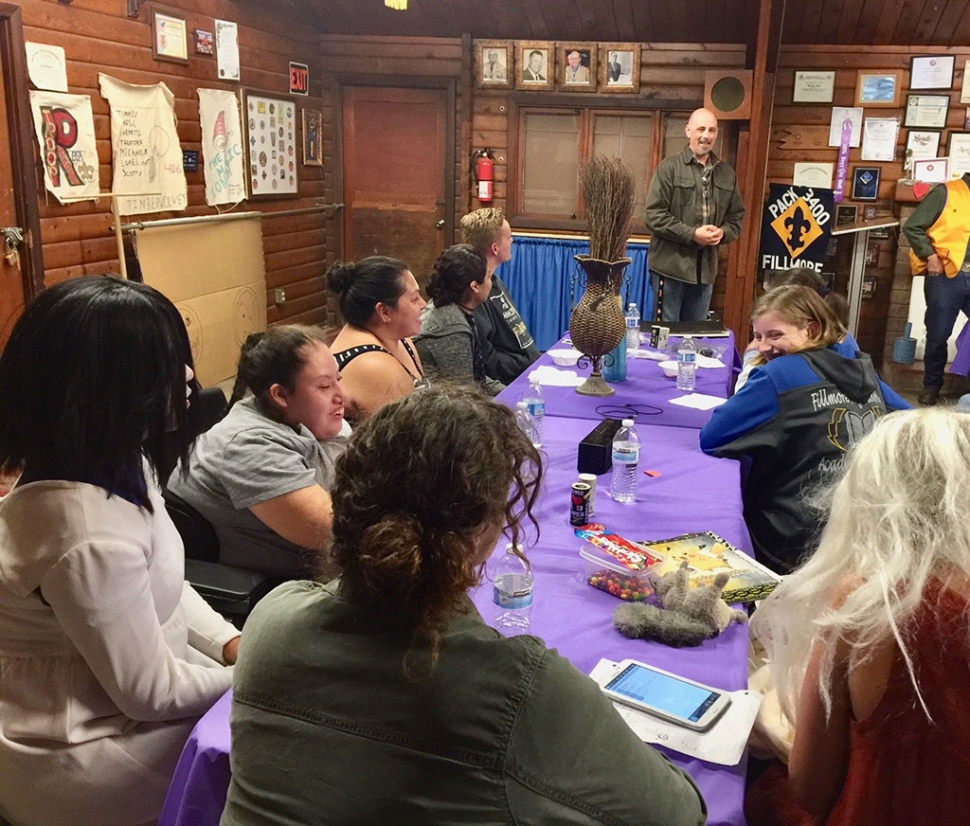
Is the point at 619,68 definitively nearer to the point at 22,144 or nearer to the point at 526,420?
the point at 22,144

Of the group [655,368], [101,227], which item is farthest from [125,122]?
[655,368]

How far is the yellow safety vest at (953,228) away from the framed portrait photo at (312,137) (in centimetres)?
424

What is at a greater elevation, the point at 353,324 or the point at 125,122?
the point at 125,122

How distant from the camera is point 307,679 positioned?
95 centimetres

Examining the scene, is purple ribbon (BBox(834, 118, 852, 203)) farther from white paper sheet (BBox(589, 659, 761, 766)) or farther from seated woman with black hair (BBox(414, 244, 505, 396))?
white paper sheet (BBox(589, 659, 761, 766))

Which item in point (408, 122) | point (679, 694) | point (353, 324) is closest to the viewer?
point (679, 694)

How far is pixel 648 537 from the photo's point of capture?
77.3 inches

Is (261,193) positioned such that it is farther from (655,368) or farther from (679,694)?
(679,694)

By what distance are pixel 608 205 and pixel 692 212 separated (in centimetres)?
247

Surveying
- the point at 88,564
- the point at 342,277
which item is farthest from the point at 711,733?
the point at 342,277

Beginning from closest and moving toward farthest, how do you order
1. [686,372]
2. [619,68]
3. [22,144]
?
[686,372] < [22,144] < [619,68]

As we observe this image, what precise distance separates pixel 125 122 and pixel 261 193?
1411 millimetres

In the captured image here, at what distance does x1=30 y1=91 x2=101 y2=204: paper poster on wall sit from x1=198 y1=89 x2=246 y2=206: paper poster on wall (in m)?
0.94

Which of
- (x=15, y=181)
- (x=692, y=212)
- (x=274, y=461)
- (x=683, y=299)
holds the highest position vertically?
(x=15, y=181)
